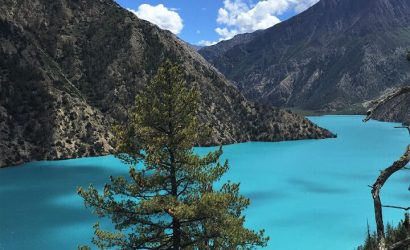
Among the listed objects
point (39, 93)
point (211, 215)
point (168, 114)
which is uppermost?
point (39, 93)

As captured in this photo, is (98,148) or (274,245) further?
(98,148)

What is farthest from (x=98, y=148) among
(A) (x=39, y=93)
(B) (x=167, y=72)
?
(B) (x=167, y=72)

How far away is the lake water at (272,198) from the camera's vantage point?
265 ft

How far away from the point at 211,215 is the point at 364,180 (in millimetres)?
117975

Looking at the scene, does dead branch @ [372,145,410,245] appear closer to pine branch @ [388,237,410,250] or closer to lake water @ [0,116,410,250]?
pine branch @ [388,237,410,250]

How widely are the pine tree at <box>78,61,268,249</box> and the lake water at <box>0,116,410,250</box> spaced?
51.3m

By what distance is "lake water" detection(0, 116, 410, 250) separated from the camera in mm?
80875

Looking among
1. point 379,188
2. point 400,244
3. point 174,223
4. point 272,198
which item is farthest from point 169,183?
point 272,198

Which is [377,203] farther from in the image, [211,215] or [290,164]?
[290,164]

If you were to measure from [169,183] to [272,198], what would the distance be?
87809mm

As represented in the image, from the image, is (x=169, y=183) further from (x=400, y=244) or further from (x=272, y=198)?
(x=272, y=198)

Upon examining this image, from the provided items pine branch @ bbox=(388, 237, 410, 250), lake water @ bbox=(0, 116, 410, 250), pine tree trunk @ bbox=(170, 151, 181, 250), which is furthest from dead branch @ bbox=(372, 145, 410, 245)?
lake water @ bbox=(0, 116, 410, 250)

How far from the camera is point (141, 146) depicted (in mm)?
27250

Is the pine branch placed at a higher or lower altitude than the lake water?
higher
